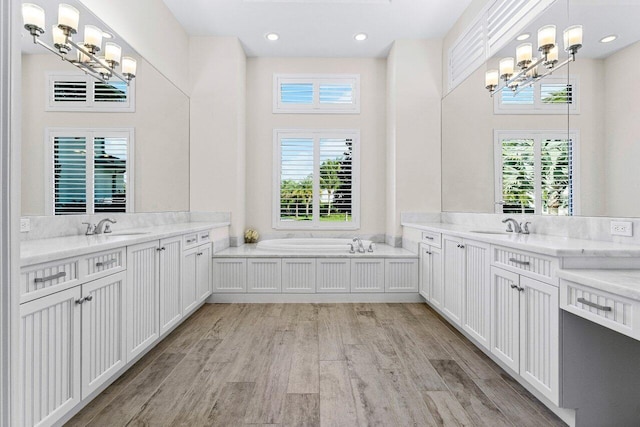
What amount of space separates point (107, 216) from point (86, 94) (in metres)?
0.90

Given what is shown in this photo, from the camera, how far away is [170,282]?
9.11 feet

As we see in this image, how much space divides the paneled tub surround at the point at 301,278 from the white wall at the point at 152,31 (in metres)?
2.08

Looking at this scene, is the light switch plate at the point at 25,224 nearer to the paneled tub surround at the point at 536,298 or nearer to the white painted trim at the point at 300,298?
the white painted trim at the point at 300,298

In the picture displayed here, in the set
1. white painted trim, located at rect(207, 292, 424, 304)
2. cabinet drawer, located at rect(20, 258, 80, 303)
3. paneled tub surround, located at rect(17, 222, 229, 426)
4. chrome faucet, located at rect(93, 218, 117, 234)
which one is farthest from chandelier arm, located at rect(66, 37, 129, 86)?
white painted trim, located at rect(207, 292, 424, 304)

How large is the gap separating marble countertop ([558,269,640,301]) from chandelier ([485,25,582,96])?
4.75ft

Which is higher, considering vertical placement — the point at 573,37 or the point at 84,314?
the point at 573,37

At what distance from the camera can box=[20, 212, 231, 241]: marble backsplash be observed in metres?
2.09

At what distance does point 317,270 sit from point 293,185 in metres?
1.42

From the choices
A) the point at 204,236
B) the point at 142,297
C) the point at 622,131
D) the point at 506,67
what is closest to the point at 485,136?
the point at 506,67

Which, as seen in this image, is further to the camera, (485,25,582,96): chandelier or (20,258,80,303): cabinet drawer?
(485,25,582,96): chandelier

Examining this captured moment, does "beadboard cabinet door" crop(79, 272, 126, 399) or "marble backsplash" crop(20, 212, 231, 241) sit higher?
"marble backsplash" crop(20, 212, 231, 241)

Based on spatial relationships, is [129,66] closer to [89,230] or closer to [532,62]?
[89,230]

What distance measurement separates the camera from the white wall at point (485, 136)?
2135 mm

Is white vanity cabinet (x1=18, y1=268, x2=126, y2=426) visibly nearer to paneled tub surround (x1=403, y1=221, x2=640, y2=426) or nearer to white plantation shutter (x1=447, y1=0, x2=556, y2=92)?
paneled tub surround (x1=403, y1=221, x2=640, y2=426)
